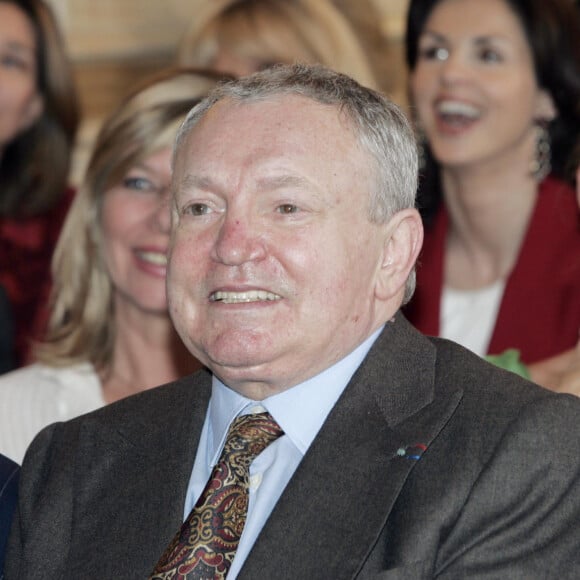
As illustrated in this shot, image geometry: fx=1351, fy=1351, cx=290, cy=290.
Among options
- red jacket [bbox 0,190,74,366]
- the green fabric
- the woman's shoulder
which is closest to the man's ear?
the green fabric

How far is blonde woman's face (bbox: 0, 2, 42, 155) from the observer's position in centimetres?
484

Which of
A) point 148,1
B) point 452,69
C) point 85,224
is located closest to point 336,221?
point 85,224

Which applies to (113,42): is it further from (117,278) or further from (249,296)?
(249,296)

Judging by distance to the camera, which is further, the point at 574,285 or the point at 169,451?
the point at 574,285

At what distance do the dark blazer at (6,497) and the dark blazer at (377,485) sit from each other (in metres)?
0.05

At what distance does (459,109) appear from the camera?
171 inches

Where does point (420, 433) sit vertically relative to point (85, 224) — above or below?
below

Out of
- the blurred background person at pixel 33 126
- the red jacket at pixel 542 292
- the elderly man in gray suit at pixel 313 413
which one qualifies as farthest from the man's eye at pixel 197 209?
the blurred background person at pixel 33 126

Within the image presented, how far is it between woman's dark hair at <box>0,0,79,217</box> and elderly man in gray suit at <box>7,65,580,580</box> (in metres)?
2.53

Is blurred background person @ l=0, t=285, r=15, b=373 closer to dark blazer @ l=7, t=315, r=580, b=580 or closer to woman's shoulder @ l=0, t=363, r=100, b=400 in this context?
woman's shoulder @ l=0, t=363, r=100, b=400

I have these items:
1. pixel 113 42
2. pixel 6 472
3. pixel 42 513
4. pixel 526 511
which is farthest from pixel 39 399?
pixel 113 42

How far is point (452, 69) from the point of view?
14.2 ft

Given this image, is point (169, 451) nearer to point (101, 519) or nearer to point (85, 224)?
point (101, 519)

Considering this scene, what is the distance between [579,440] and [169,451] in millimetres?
750
